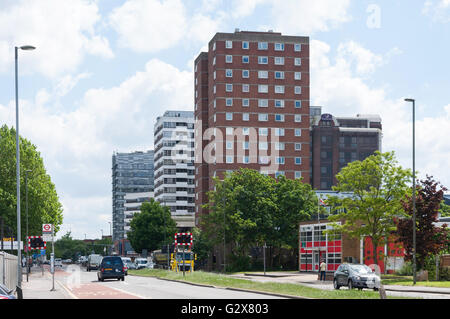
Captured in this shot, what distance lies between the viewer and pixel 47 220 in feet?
276

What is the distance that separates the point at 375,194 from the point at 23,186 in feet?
143

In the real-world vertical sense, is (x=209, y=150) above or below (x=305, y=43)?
below

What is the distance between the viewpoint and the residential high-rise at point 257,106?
423 ft

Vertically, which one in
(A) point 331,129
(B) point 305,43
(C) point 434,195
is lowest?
(C) point 434,195

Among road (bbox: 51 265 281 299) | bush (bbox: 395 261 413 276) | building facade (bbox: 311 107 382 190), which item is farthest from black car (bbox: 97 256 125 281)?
building facade (bbox: 311 107 382 190)

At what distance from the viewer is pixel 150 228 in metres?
135

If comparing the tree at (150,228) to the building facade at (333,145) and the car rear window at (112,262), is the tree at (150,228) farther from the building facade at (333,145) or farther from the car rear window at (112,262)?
the car rear window at (112,262)

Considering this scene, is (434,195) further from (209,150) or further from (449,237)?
(209,150)

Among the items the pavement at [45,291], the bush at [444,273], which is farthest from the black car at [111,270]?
the bush at [444,273]

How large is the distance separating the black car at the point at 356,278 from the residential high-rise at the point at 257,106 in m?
85.6
